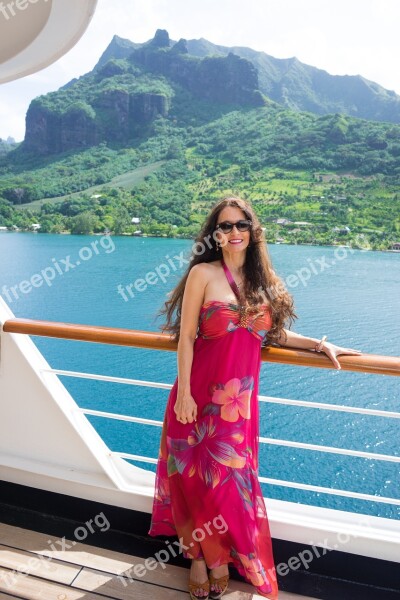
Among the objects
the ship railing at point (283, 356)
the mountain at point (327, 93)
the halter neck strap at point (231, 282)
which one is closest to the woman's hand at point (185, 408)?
the ship railing at point (283, 356)

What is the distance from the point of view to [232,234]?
1172 mm

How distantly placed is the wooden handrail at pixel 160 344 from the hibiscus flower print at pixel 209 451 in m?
0.22

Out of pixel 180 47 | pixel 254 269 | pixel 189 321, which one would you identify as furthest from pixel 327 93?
pixel 189 321

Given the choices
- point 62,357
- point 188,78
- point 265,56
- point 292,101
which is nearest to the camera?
point 62,357

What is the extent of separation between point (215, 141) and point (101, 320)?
13310mm

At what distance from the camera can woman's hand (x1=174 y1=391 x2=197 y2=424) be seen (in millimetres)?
1182

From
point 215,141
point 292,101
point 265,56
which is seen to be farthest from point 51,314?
point 265,56

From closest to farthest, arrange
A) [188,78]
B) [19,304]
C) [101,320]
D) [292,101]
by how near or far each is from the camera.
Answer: [101,320], [19,304], [292,101], [188,78]

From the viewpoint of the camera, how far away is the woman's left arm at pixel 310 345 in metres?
1.19

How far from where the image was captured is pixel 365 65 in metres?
44.2

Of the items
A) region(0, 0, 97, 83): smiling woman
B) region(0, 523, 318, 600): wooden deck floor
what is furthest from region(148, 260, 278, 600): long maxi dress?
region(0, 0, 97, 83): smiling woman

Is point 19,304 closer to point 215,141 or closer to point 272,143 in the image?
point 215,141

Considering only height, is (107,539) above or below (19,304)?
above

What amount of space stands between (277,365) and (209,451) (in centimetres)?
1490
